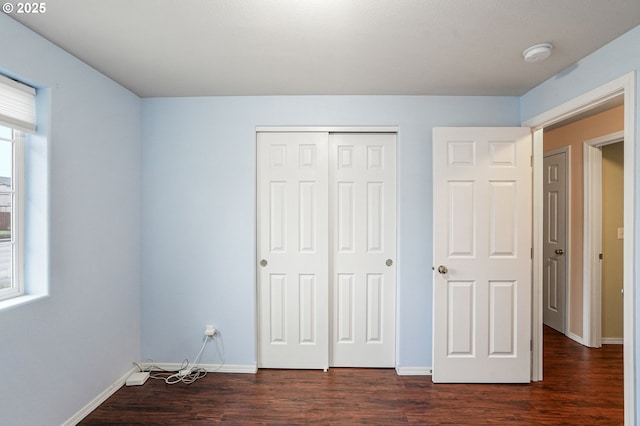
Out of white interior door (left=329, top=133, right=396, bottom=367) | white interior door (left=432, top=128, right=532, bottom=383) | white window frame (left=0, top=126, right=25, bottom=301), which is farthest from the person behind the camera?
white interior door (left=329, top=133, right=396, bottom=367)

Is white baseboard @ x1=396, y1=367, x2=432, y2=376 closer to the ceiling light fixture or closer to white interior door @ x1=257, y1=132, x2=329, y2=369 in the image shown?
white interior door @ x1=257, y1=132, x2=329, y2=369

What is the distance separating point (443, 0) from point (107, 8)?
5.34 feet

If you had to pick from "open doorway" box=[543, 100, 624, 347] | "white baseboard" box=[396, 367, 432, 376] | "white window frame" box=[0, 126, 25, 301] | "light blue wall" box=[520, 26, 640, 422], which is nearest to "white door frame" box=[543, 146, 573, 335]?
"open doorway" box=[543, 100, 624, 347]

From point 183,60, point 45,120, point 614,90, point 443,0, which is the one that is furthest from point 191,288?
point 614,90

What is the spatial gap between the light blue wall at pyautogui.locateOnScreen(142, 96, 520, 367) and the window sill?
95 cm

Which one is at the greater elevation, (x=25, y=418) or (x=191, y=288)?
(x=191, y=288)

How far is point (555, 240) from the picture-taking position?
3.63 meters

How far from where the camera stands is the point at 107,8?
1522 mm

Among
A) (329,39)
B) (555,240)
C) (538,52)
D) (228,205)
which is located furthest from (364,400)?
(555,240)

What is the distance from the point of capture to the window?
1709mm

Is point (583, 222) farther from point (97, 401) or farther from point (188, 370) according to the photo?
point (97, 401)

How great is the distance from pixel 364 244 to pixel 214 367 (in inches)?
67.2

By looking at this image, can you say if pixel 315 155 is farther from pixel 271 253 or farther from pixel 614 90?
pixel 614 90

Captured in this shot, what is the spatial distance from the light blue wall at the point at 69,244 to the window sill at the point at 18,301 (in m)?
0.02
